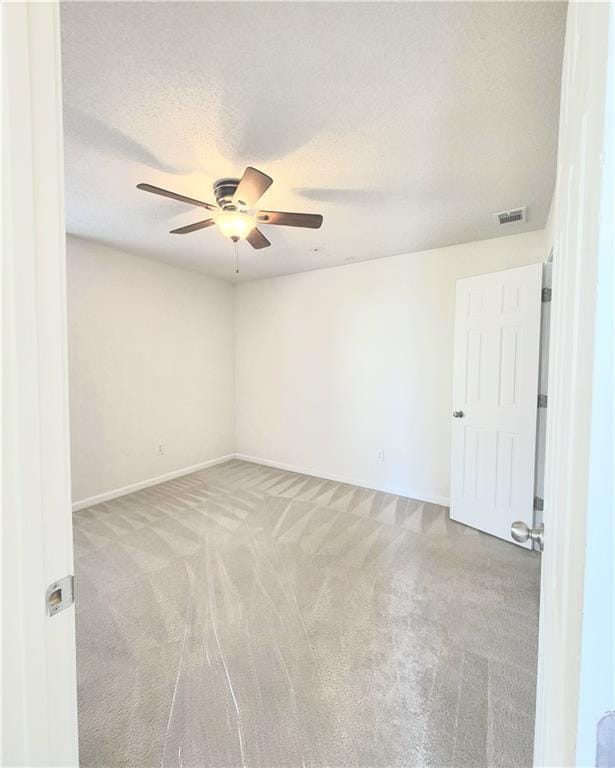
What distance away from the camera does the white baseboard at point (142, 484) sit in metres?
3.32

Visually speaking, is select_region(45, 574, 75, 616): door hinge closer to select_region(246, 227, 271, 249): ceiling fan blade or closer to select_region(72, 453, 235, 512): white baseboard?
select_region(246, 227, 271, 249): ceiling fan blade

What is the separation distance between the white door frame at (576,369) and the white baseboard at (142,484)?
3726 millimetres

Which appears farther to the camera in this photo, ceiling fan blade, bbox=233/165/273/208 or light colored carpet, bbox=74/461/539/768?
ceiling fan blade, bbox=233/165/273/208

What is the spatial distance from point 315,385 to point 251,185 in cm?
273

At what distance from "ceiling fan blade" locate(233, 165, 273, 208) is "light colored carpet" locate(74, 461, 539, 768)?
7.43ft

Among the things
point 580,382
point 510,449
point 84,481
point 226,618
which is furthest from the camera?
point 84,481

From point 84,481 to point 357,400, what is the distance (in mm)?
2855

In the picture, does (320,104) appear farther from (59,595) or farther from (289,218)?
(59,595)

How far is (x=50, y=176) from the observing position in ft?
1.83

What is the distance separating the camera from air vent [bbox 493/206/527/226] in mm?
2486

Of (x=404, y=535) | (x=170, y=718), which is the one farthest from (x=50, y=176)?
(x=404, y=535)

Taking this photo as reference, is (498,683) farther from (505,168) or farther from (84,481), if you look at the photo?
(84,481)

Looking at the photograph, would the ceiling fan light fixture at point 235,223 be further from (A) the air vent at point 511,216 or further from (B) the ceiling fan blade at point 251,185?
(A) the air vent at point 511,216

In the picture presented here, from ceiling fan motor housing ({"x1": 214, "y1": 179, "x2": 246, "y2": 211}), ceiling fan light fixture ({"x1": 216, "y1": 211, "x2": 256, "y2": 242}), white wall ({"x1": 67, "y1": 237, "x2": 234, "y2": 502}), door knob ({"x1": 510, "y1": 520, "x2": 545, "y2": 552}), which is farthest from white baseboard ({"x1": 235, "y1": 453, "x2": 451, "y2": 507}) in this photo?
ceiling fan motor housing ({"x1": 214, "y1": 179, "x2": 246, "y2": 211})
